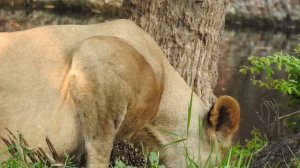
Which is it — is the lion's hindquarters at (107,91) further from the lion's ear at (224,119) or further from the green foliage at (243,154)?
the green foliage at (243,154)

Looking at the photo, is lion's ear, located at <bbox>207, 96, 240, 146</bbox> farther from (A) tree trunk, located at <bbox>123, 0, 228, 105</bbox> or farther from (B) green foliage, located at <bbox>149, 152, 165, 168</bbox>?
(A) tree trunk, located at <bbox>123, 0, 228, 105</bbox>

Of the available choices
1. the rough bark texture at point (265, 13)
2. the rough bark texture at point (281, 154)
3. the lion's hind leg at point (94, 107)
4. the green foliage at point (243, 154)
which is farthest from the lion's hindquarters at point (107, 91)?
the rough bark texture at point (265, 13)

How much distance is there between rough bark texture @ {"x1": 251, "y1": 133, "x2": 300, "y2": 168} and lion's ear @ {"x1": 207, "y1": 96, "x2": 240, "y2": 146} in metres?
0.36

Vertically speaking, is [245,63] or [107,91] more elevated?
[107,91]

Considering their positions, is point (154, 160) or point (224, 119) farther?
point (224, 119)

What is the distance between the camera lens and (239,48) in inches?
714

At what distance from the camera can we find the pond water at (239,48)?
1230cm

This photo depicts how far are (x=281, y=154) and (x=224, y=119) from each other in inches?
24.5

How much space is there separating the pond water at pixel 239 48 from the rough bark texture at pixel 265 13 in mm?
1162

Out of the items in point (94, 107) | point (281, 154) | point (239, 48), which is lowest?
point (239, 48)

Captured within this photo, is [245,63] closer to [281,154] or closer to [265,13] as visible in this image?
[265,13]

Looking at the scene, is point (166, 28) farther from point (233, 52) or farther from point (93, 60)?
point (233, 52)

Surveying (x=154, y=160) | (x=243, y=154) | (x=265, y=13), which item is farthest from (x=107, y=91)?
(x=265, y=13)

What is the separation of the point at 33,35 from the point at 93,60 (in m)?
0.55
